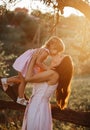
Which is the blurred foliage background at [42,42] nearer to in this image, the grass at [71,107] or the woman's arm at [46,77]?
the grass at [71,107]

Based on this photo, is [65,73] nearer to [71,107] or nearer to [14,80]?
[14,80]

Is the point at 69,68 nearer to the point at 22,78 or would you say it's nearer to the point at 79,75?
the point at 22,78

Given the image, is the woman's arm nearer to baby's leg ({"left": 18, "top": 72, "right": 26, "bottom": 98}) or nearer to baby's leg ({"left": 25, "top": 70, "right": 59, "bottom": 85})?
baby's leg ({"left": 25, "top": 70, "right": 59, "bottom": 85})

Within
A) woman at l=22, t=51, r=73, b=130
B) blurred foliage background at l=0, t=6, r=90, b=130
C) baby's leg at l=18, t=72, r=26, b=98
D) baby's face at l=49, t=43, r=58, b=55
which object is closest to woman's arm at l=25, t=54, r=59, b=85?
woman at l=22, t=51, r=73, b=130

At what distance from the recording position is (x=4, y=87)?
10234 mm

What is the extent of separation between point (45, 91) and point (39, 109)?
1.33ft

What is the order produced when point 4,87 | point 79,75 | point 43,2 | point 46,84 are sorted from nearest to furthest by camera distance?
point 46,84 < point 4,87 < point 43,2 < point 79,75

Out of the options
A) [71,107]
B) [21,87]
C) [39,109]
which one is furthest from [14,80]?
[71,107]

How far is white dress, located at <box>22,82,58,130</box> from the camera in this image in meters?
9.05

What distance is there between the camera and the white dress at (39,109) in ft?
29.7

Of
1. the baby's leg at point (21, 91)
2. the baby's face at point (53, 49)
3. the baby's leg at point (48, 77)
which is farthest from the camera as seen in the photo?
the baby's leg at point (21, 91)

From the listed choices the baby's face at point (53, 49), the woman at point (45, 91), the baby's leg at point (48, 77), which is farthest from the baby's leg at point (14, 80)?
the baby's face at point (53, 49)

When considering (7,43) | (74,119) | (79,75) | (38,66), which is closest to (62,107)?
(74,119)

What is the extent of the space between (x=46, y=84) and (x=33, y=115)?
68 centimetres
